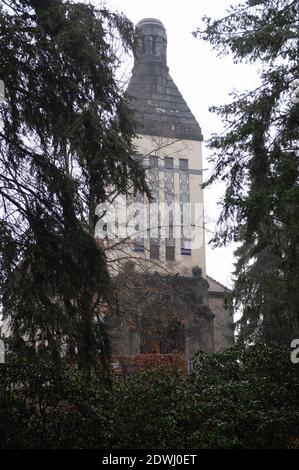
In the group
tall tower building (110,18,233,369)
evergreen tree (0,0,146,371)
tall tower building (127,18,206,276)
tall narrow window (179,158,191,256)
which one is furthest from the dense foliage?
tall narrow window (179,158,191,256)

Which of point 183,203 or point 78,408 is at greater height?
point 183,203

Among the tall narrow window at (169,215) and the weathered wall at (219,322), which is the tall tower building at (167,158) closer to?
the tall narrow window at (169,215)

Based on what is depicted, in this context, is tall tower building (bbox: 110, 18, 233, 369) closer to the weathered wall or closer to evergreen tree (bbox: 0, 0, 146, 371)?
the weathered wall

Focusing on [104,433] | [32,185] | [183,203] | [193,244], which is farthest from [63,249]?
[193,244]

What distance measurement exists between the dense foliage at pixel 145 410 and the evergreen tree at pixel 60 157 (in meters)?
0.65

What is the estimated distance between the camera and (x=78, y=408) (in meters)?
9.32

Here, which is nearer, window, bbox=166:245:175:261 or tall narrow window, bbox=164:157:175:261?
tall narrow window, bbox=164:157:175:261

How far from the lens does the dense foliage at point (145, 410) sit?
28.3 ft

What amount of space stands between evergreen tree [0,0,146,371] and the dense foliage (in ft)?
2.14

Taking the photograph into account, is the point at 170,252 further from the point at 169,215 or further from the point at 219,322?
the point at 219,322

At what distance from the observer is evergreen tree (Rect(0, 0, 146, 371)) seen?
352 inches

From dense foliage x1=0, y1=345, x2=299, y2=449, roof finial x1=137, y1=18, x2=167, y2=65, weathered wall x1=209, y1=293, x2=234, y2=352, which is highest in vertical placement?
roof finial x1=137, y1=18, x2=167, y2=65

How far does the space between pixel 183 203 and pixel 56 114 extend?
14.3 m

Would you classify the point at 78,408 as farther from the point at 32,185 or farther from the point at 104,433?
the point at 32,185
